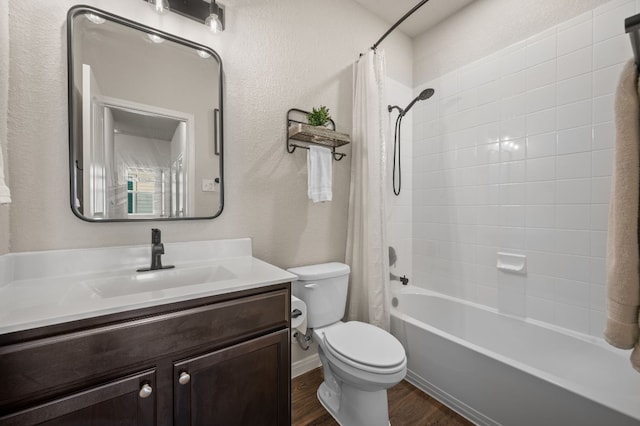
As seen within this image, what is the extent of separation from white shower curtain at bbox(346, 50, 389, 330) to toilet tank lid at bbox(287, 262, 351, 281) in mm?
209

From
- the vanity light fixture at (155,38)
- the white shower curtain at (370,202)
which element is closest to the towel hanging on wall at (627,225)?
the white shower curtain at (370,202)

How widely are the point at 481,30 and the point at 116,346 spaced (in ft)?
9.04

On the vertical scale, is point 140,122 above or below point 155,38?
below

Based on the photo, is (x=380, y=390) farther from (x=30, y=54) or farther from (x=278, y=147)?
(x=30, y=54)

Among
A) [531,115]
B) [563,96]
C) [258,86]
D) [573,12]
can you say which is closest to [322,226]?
[258,86]

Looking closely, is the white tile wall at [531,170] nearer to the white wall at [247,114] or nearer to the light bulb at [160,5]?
the white wall at [247,114]

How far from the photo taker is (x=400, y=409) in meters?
1.51

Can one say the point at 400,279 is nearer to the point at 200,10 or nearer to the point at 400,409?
the point at 400,409

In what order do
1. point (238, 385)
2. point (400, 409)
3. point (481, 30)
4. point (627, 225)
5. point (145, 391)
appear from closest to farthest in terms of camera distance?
point (627, 225) < point (145, 391) < point (238, 385) < point (400, 409) < point (481, 30)

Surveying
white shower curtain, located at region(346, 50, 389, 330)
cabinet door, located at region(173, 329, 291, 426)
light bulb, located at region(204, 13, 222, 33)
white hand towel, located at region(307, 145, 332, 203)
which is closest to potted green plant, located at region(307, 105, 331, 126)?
white hand towel, located at region(307, 145, 332, 203)

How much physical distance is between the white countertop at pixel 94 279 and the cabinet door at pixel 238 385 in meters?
0.23

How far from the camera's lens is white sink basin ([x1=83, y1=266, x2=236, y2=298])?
100 cm

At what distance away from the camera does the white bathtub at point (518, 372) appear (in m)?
1.08

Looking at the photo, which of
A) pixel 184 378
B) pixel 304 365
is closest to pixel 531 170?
pixel 304 365
